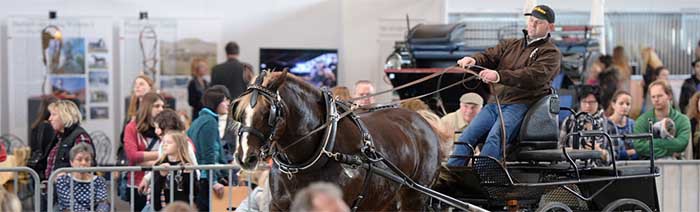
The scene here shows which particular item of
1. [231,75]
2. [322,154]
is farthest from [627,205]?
[231,75]

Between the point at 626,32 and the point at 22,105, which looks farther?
the point at 626,32

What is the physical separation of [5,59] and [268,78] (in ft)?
31.1

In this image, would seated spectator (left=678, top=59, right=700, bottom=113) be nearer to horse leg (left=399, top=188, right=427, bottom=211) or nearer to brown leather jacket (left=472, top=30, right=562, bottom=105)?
brown leather jacket (left=472, top=30, right=562, bottom=105)

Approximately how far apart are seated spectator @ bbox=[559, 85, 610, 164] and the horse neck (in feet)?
5.82

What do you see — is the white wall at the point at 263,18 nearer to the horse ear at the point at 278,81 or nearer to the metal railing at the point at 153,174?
the metal railing at the point at 153,174

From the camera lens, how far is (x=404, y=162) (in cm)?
745

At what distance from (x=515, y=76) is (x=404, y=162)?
84 centimetres

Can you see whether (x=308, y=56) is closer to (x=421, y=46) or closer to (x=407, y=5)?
(x=407, y=5)

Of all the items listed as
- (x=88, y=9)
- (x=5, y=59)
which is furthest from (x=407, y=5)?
(x=5, y=59)

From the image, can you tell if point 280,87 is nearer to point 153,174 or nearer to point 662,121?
point 153,174

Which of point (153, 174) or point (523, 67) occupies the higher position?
point (523, 67)

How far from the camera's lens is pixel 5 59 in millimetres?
15367

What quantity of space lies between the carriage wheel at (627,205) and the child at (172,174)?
283 cm

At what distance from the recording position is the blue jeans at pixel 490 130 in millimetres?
7805
